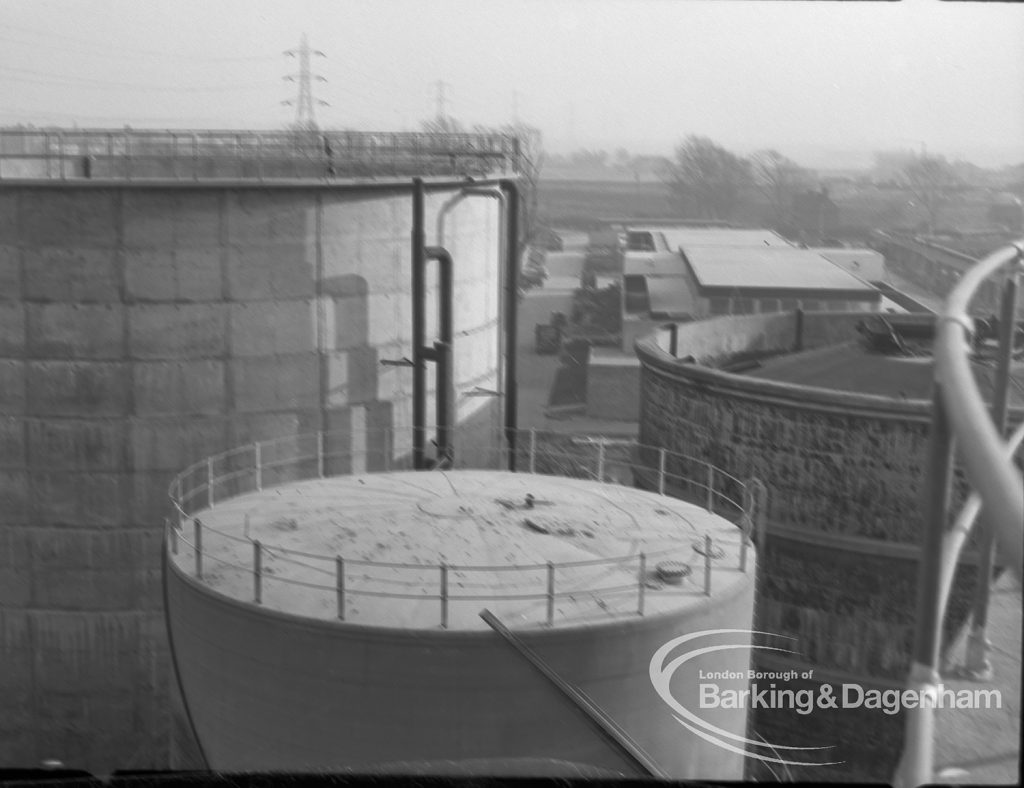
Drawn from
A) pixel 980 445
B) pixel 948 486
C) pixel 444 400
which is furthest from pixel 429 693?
pixel 444 400

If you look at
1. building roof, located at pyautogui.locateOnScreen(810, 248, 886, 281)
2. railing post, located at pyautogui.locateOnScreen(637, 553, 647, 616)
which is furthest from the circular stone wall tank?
building roof, located at pyautogui.locateOnScreen(810, 248, 886, 281)

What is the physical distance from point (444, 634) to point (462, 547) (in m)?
1.11

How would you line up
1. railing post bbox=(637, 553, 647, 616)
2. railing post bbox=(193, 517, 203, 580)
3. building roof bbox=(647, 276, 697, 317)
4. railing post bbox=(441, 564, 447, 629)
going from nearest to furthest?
railing post bbox=(441, 564, 447, 629) → railing post bbox=(637, 553, 647, 616) → railing post bbox=(193, 517, 203, 580) → building roof bbox=(647, 276, 697, 317)

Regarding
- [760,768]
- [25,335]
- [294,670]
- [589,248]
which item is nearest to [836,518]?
[760,768]

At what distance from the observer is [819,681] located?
1041 cm

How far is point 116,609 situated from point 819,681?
647 cm

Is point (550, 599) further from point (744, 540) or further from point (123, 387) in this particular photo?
point (123, 387)

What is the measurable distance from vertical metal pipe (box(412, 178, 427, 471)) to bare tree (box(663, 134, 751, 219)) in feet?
23.7

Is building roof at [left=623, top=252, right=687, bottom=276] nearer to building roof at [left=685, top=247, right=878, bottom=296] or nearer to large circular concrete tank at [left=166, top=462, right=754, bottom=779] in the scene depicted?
building roof at [left=685, top=247, right=878, bottom=296]

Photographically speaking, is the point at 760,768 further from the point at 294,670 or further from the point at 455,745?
the point at 294,670

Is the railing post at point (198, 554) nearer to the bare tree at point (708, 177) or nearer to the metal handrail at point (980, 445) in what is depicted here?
the metal handrail at point (980, 445)

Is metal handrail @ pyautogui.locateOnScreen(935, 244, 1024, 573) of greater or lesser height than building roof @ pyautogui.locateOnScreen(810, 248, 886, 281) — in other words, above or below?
above

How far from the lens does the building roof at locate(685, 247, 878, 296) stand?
60.1 ft

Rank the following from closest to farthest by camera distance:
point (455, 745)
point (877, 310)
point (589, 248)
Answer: point (455, 745), point (877, 310), point (589, 248)
